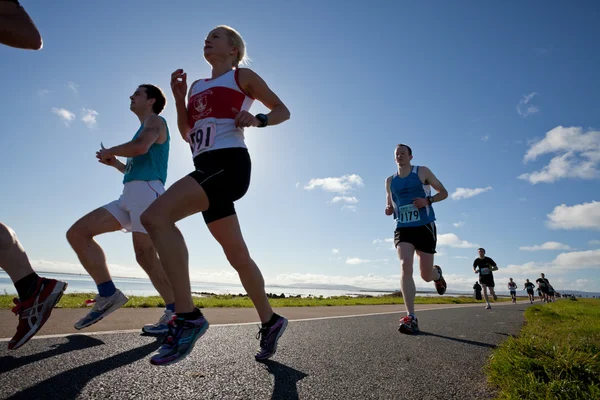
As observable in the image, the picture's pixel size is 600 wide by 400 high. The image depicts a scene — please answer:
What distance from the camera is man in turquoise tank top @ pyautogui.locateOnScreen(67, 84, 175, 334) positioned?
3.48 meters

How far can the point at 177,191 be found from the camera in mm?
2369

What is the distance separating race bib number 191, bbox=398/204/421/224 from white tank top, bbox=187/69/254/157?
3045 mm

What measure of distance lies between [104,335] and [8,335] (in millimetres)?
685

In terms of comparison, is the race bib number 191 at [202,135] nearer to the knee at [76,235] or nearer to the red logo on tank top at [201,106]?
the red logo on tank top at [201,106]

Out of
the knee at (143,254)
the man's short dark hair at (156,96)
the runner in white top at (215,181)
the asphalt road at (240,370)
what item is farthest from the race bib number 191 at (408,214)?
the man's short dark hair at (156,96)

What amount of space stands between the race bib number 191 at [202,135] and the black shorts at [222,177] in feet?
0.20

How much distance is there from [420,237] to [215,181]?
3.43 metres

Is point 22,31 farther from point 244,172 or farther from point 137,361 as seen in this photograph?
point 137,361

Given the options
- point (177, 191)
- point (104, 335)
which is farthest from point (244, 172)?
point (104, 335)

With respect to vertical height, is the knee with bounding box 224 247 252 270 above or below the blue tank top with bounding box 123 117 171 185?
below

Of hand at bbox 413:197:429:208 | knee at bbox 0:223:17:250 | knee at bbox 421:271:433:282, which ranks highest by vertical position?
hand at bbox 413:197:429:208

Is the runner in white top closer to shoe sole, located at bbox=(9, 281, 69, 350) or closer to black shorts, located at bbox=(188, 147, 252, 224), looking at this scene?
black shorts, located at bbox=(188, 147, 252, 224)

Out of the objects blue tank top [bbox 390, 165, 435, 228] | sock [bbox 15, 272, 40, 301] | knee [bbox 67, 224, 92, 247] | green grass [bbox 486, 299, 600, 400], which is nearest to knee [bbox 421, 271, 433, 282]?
blue tank top [bbox 390, 165, 435, 228]

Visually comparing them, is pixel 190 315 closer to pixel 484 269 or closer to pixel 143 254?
pixel 143 254
